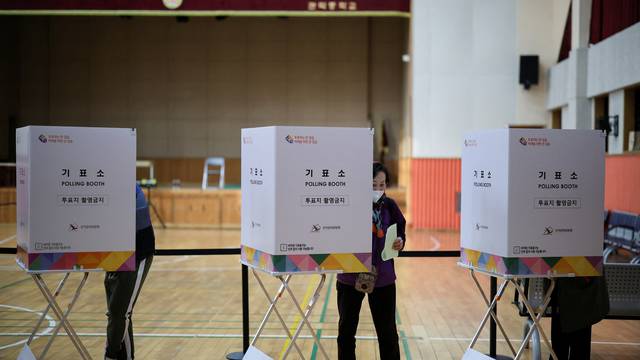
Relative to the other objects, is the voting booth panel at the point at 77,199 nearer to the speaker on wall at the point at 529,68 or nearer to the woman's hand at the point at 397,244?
the woman's hand at the point at 397,244

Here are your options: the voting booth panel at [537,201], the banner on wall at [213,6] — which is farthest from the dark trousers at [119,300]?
the banner on wall at [213,6]

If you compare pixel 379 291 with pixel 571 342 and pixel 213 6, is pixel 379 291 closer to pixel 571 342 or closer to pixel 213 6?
pixel 571 342

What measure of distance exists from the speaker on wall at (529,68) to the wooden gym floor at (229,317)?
6.76m

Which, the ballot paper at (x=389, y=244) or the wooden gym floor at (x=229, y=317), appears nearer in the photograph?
the ballot paper at (x=389, y=244)

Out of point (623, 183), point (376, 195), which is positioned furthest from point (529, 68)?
point (376, 195)

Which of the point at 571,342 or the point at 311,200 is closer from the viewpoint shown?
the point at 311,200

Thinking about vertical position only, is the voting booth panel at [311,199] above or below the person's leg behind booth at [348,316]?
above

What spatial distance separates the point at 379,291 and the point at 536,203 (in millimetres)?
1097

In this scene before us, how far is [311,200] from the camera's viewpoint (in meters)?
3.89

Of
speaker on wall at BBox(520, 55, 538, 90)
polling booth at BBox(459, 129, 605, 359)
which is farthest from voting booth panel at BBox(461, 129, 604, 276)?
speaker on wall at BBox(520, 55, 538, 90)

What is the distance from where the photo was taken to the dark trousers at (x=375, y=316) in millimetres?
4520

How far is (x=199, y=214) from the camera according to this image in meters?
17.8

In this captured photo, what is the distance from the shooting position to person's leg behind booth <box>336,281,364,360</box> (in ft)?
14.8

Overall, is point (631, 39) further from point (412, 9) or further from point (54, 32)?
point (54, 32)
